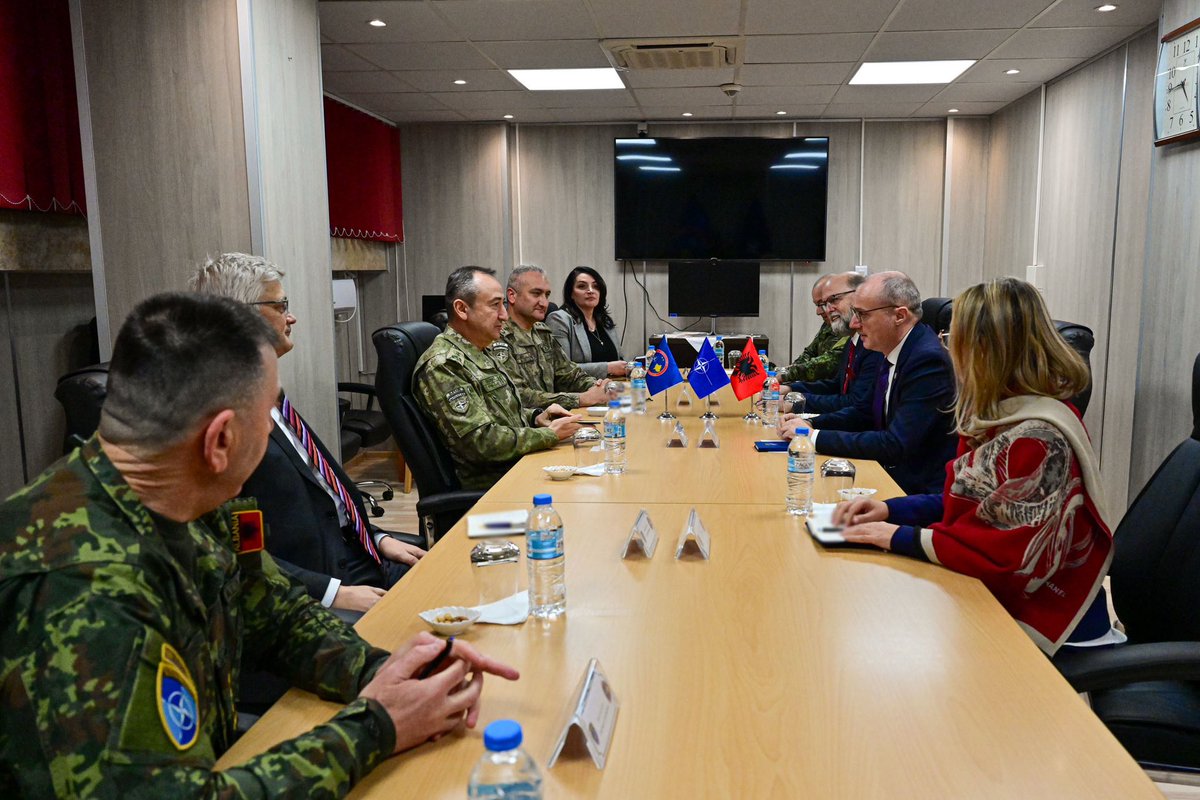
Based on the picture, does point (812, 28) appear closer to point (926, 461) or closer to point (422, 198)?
point (926, 461)

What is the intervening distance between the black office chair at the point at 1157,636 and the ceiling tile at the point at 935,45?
3717 millimetres

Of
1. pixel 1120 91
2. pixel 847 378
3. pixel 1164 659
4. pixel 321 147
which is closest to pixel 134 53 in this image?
pixel 321 147

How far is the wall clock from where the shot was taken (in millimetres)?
3652

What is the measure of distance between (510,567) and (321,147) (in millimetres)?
2867

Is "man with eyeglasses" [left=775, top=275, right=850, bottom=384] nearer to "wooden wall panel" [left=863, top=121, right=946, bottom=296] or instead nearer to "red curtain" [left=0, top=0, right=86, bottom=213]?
"wooden wall panel" [left=863, top=121, right=946, bottom=296]

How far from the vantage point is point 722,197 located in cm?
760

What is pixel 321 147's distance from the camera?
3994 millimetres

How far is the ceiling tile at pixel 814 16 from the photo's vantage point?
4.38m

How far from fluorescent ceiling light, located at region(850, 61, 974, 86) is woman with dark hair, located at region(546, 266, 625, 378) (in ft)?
7.62

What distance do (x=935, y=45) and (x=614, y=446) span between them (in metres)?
3.76

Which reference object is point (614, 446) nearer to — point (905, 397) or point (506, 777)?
point (905, 397)

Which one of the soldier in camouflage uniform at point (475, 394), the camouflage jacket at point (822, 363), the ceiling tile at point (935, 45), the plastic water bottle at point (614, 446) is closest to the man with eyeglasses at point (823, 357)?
the camouflage jacket at point (822, 363)

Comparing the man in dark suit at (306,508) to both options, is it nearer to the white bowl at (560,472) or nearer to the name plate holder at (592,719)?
the white bowl at (560,472)

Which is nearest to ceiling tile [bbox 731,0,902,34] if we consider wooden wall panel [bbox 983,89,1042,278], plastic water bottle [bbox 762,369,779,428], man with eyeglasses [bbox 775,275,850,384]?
man with eyeglasses [bbox 775,275,850,384]
